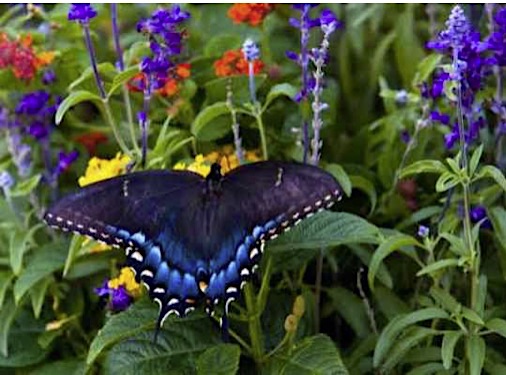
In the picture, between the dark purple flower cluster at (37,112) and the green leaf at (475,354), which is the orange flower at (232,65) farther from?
the green leaf at (475,354)

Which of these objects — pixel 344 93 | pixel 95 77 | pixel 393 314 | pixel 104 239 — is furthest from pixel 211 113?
pixel 344 93

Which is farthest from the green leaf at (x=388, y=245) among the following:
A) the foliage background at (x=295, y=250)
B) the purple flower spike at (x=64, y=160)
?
the purple flower spike at (x=64, y=160)

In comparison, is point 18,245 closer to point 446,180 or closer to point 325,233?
point 325,233

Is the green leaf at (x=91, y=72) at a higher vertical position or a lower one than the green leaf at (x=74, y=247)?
higher

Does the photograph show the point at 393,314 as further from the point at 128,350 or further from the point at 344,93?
the point at 344,93

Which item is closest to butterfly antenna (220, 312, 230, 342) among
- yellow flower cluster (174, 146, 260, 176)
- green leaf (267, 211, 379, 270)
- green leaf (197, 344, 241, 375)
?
green leaf (197, 344, 241, 375)
